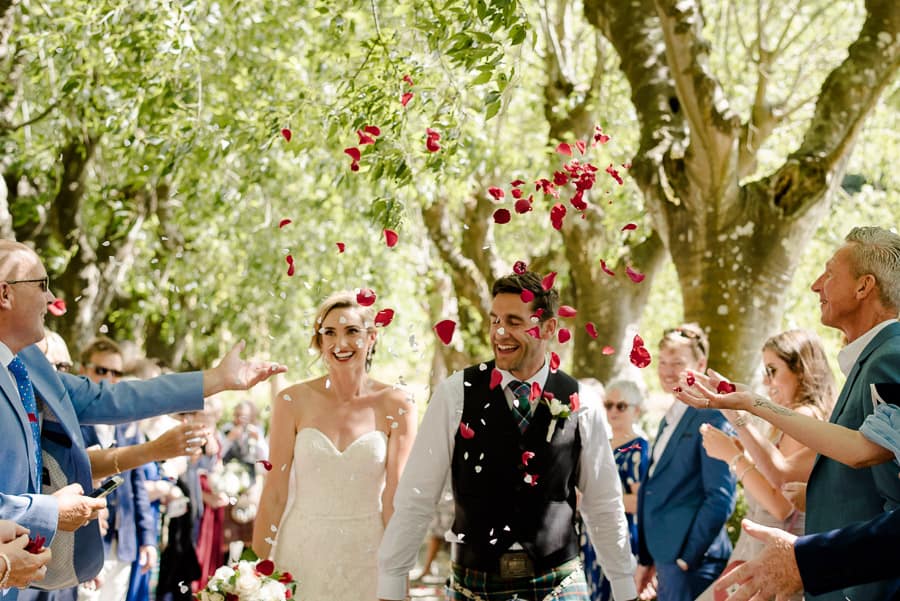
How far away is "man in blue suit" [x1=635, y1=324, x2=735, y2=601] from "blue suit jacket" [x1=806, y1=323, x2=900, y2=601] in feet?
5.86

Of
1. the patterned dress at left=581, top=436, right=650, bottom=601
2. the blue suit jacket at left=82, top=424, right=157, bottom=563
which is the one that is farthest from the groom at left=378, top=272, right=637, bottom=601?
the blue suit jacket at left=82, top=424, right=157, bottom=563

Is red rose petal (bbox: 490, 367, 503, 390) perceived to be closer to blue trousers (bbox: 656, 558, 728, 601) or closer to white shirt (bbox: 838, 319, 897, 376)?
white shirt (bbox: 838, 319, 897, 376)

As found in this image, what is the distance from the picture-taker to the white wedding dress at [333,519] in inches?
206

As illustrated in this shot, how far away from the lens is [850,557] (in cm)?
304

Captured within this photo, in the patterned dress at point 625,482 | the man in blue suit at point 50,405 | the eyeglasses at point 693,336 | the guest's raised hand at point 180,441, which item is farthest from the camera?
the patterned dress at point 625,482

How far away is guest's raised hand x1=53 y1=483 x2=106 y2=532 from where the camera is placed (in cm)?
376

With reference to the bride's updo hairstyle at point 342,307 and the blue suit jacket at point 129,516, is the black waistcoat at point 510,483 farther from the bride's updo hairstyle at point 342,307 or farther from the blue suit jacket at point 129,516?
the blue suit jacket at point 129,516

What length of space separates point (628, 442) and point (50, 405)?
3.92 m

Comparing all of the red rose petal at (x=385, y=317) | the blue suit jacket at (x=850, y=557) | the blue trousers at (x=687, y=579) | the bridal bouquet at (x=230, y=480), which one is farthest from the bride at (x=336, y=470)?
the bridal bouquet at (x=230, y=480)

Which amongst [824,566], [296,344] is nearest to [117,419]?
[824,566]

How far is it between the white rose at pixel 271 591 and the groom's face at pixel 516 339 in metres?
1.26

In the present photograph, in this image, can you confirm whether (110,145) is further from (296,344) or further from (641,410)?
(641,410)

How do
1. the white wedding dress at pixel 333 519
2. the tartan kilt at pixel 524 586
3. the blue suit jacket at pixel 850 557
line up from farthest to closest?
the white wedding dress at pixel 333 519 < the tartan kilt at pixel 524 586 < the blue suit jacket at pixel 850 557

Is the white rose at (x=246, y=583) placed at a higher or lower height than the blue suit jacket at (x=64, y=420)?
lower
